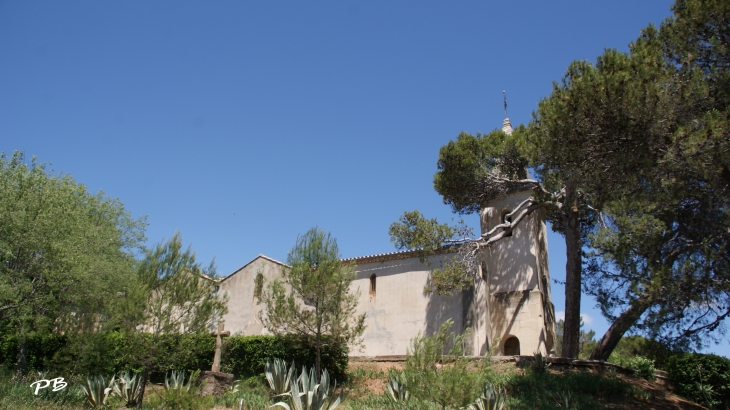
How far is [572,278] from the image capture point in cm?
1875

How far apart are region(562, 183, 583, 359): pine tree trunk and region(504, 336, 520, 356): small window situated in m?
3.68

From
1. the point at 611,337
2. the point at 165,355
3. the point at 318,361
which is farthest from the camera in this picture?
the point at 611,337

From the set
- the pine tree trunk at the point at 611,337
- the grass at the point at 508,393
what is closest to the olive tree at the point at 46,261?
the grass at the point at 508,393

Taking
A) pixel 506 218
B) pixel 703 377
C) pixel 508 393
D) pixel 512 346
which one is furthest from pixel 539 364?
pixel 506 218

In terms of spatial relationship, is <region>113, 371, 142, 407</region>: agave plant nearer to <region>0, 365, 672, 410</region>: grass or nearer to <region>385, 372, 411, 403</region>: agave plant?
<region>0, 365, 672, 410</region>: grass

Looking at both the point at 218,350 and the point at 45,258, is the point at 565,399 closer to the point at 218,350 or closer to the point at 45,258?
the point at 218,350

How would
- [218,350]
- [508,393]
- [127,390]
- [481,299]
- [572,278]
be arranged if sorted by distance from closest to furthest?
[508,393]
[127,390]
[218,350]
[572,278]
[481,299]

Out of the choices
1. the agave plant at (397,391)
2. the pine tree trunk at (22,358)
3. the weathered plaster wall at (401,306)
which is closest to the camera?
the agave plant at (397,391)

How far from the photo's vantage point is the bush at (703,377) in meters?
14.6

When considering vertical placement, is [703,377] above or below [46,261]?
below

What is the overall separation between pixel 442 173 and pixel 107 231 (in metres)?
14.0

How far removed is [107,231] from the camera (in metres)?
20.2

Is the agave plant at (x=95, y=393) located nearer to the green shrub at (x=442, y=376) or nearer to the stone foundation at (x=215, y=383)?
the stone foundation at (x=215, y=383)

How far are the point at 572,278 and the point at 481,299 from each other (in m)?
3.88
